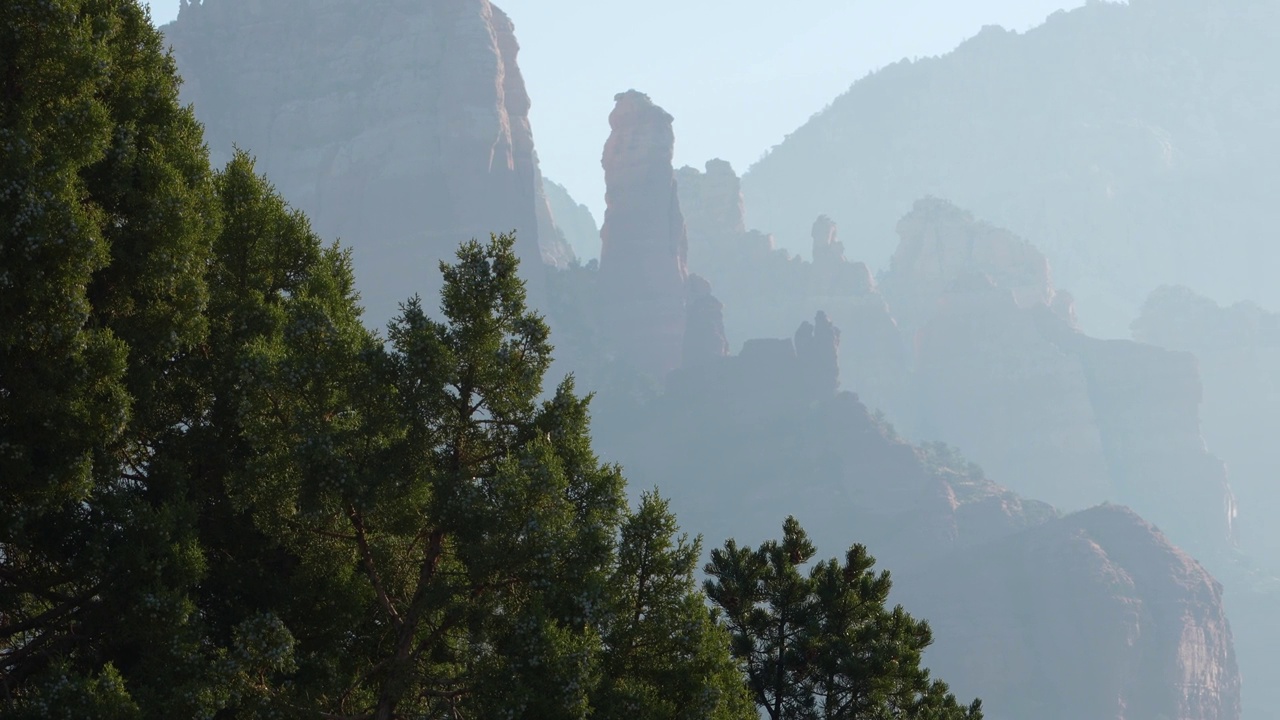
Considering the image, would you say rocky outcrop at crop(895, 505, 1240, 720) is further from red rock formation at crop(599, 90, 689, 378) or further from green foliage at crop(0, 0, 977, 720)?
green foliage at crop(0, 0, 977, 720)

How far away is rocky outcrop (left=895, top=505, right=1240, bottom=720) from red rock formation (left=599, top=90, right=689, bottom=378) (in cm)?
5888

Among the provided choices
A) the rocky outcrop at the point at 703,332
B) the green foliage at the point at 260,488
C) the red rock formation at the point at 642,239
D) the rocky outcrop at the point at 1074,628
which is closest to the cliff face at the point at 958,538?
the rocky outcrop at the point at 1074,628

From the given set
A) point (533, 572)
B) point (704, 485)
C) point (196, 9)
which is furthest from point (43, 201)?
point (196, 9)

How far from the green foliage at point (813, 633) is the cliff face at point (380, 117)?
13243 cm

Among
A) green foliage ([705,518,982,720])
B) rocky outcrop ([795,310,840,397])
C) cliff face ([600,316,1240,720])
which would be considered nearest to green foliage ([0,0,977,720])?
green foliage ([705,518,982,720])

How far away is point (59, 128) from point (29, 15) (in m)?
1.57

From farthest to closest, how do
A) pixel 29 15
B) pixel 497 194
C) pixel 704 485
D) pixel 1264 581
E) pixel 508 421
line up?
pixel 1264 581 → pixel 497 194 → pixel 704 485 → pixel 508 421 → pixel 29 15

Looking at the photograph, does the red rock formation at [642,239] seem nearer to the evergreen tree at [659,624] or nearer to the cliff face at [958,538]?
the cliff face at [958,538]

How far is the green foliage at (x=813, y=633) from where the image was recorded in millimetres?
22109

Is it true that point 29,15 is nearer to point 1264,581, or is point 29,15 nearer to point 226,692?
point 226,692

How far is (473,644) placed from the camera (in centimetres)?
1767

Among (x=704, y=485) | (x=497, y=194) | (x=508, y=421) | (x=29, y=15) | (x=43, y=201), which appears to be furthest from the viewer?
(x=497, y=194)

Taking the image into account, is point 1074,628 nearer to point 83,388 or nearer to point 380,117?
point 380,117

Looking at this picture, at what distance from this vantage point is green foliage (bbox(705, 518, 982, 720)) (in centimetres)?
2211
